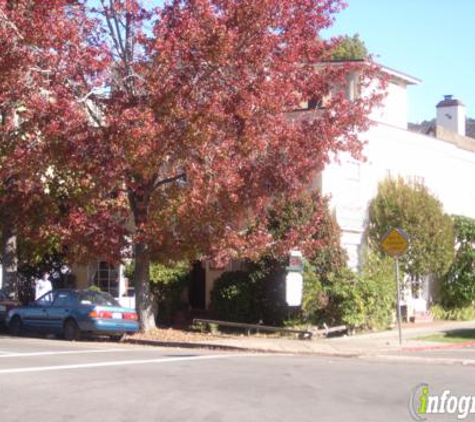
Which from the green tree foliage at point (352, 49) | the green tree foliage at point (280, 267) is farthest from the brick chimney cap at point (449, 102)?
the green tree foliage at point (280, 267)

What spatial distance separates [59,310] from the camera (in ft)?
74.6

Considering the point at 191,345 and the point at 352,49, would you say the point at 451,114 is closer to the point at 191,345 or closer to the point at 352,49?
the point at 352,49

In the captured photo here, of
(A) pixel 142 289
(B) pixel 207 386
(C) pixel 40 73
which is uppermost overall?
(C) pixel 40 73

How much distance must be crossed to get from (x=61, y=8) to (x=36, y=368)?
9.13 m

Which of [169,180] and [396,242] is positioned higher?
[169,180]

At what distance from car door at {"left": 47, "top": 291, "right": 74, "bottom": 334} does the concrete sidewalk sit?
182 centimetres

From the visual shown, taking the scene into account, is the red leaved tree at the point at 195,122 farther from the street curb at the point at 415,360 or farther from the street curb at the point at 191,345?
the street curb at the point at 415,360

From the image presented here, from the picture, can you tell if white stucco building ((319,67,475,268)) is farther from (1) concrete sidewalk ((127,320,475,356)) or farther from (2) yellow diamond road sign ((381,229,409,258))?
(1) concrete sidewalk ((127,320,475,356))

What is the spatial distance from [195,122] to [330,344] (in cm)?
638

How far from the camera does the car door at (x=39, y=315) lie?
2316 cm

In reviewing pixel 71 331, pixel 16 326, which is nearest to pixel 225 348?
pixel 71 331

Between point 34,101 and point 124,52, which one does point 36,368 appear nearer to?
point 34,101

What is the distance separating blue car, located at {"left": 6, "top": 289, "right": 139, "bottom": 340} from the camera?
21953mm

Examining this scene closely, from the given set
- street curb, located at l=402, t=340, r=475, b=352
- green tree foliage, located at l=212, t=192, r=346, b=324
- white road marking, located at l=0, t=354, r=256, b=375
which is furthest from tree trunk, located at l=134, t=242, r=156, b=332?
street curb, located at l=402, t=340, r=475, b=352
